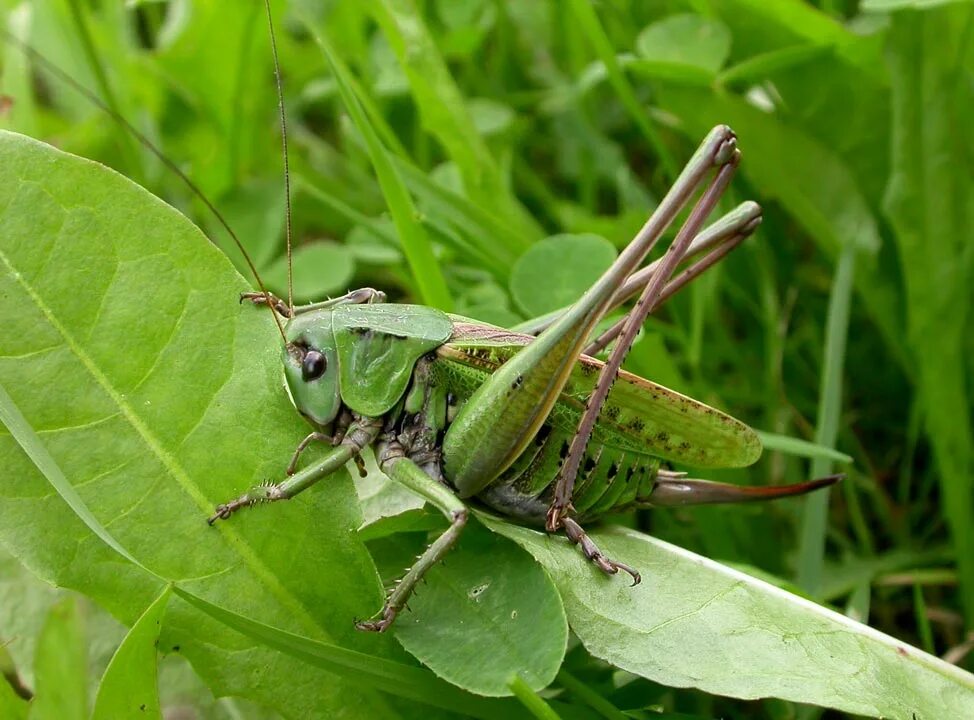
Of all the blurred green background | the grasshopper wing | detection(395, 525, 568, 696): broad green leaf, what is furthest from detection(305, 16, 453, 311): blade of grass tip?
detection(395, 525, 568, 696): broad green leaf

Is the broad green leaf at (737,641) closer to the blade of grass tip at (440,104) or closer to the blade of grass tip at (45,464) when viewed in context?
the blade of grass tip at (45,464)

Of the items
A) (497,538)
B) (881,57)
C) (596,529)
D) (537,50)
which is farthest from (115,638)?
(537,50)

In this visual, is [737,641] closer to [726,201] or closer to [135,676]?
[135,676]

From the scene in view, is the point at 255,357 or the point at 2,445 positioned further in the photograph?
the point at 255,357

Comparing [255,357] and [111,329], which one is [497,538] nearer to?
[255,357]

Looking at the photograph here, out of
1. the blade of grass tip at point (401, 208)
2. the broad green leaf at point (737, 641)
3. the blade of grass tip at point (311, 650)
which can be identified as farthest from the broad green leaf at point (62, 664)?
the blade of grass tip at point (401, 208)
